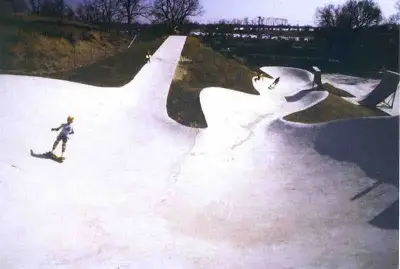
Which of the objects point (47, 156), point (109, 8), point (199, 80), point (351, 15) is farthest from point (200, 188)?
point (109, 8)

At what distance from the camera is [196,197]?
3273 millimetres

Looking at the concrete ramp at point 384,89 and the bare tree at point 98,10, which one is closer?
the concrete ramp at point 384,89

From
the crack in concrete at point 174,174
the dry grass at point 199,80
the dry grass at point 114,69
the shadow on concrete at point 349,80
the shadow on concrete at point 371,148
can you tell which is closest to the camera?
the shadow on concrete at point 371,148

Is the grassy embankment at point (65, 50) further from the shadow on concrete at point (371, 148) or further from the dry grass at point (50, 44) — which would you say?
the shadow on concrete at point (371, 148)

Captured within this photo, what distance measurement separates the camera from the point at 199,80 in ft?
15.5

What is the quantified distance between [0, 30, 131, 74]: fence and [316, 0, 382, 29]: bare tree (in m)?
2.57

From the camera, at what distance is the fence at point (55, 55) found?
4109mm

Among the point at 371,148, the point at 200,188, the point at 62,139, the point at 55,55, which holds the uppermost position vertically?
the point at 55,55

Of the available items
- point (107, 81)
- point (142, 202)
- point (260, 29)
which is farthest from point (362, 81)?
point (107, 81)

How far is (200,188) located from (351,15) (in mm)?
2070

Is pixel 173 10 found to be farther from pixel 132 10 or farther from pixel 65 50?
pixel 65 50

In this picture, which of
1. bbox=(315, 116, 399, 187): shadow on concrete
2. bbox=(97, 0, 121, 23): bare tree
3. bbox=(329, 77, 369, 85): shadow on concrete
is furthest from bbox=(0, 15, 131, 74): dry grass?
bbox=(315, 116, 399, 187): shadow on concrete

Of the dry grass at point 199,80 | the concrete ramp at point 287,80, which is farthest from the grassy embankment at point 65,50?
the concrete ramp at point 287,80

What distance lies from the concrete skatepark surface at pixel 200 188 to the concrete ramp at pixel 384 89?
0.25 meters
